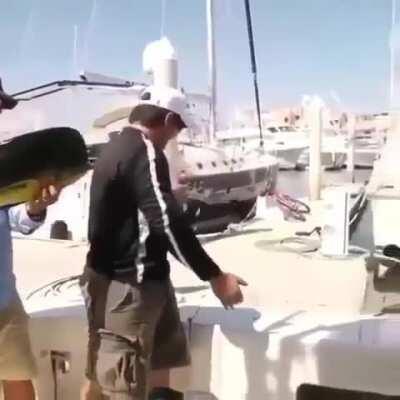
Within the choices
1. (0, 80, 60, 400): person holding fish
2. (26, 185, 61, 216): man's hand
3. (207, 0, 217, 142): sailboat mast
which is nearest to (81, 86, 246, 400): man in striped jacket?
(26, 185, 61, 216): man's hand

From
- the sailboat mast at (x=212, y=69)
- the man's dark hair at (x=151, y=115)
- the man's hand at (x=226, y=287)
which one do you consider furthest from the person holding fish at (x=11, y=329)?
the sailboat mast at (x=212, y=69)

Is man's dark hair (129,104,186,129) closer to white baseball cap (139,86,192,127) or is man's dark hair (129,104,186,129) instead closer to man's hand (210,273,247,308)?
white baseball cap (139,86,192,127)

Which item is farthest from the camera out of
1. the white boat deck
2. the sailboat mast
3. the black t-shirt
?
the sailboat mast

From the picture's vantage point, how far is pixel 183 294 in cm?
244

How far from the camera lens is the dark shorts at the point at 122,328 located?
1.72 metres

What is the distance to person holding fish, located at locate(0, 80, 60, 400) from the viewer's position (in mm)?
1871

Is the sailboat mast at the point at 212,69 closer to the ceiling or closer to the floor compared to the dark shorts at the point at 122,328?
closer to the ceiling

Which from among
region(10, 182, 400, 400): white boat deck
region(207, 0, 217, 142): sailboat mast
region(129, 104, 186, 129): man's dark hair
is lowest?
region(10, 182, 400, 400): white boat deck

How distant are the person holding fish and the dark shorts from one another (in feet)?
0.75

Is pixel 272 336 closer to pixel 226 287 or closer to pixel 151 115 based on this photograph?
pixel 226 287

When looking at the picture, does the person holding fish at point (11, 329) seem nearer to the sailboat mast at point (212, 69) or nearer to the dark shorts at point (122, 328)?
the dark shorts at point (122, 328)

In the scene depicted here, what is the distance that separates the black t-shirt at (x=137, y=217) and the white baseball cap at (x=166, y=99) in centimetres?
10

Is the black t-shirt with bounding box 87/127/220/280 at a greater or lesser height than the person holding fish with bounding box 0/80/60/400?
greater

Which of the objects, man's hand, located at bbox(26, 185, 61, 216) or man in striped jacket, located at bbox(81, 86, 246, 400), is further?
man's hand, located at bbox(26, 185, 61, 216)
